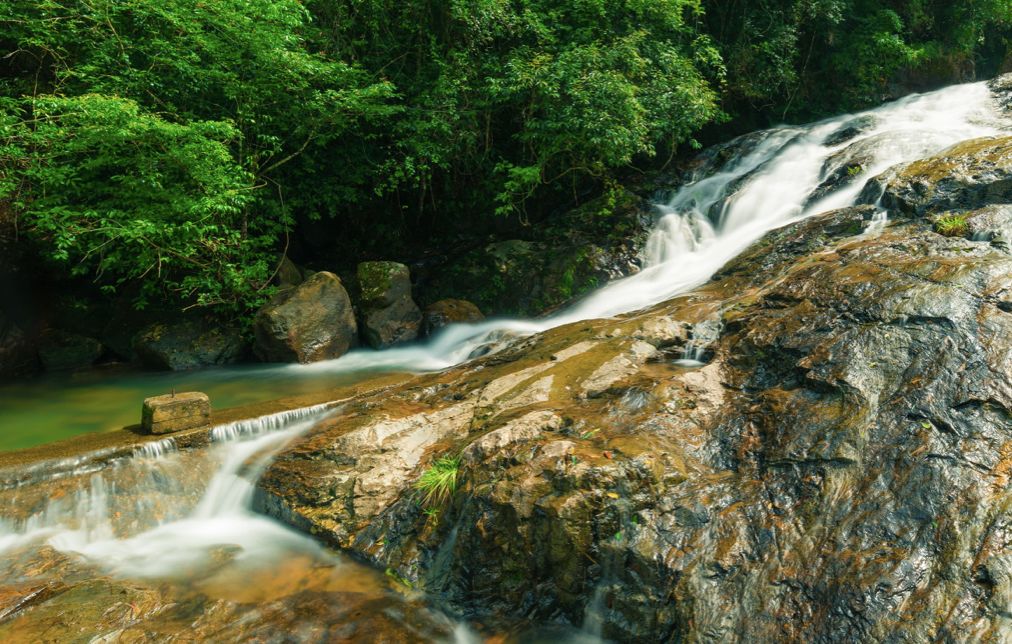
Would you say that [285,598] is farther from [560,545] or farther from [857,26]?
[857,26]

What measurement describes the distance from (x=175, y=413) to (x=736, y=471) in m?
5.17

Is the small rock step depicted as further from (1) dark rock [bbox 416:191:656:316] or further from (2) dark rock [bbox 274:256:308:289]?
(1) dark rock [bbox 416:191:656:316]

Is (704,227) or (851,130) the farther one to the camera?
(851,130)

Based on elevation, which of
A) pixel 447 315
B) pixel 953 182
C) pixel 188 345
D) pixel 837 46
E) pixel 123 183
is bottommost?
pixel 447 315

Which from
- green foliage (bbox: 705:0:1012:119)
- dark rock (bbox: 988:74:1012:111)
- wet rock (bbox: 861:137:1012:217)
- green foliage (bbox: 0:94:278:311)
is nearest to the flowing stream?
wet rock (bbox: 861:137:1012:217)

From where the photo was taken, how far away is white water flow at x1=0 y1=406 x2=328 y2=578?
495cm

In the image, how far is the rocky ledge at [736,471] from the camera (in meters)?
3.44

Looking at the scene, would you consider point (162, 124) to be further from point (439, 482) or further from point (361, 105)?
point (439, 482)

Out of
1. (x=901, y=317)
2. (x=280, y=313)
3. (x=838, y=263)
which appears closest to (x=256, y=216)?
(x=280, y=313)

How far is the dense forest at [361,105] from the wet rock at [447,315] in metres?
2.03

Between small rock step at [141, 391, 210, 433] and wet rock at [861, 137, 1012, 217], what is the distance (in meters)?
8.16

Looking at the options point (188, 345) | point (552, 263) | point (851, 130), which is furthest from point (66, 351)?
point (851, 130)

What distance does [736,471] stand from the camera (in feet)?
14.0

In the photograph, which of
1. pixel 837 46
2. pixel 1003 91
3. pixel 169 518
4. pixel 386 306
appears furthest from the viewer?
pixel 837 46
